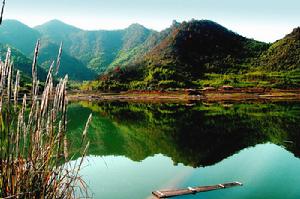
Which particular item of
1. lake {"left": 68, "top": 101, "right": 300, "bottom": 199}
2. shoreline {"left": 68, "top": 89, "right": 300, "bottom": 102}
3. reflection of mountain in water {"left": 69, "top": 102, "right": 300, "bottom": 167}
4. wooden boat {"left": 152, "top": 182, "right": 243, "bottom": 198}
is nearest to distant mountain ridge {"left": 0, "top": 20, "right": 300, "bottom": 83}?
shoreline {"left": 68, "top": 89, "right": 300, "bottom": 102}

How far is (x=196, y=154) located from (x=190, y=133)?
7229 mm

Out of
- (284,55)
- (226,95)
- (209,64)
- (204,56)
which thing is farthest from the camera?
(204,56)

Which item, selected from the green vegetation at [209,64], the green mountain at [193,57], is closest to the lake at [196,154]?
the green vegetation at [209,64]

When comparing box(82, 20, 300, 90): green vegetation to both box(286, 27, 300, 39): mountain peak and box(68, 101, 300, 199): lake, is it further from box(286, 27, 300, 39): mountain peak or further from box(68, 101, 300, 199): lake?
box(68, 101, 300, 199): lake

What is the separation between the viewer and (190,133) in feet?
89.5

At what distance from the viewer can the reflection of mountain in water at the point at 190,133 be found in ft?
69.2

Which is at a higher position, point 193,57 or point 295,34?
point 295,34

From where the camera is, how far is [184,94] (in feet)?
220

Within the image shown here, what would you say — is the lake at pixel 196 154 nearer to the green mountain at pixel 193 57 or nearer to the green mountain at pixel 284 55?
the green mountain at pixel 193 57

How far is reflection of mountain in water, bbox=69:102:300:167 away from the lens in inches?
830

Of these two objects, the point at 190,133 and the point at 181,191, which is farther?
the point at 190,133

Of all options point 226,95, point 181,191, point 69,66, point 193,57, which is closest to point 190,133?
point 181,191

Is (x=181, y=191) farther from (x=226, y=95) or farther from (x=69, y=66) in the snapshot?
(x=69, y=66)

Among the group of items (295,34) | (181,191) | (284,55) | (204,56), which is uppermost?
(295,34)
